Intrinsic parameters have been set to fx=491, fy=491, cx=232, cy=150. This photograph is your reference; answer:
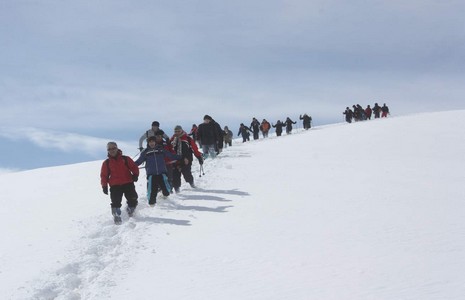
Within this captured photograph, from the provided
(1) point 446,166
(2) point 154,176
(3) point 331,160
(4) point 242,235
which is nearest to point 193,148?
(2) point 154,176

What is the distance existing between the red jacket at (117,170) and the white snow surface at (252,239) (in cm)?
73

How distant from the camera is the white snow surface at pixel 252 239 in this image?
541 centimetres

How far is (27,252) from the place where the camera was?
7.54 meters

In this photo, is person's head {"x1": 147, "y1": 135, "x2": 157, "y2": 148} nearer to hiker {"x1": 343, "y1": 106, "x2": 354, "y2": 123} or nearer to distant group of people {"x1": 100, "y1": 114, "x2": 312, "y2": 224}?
distant group of people {"x1": 100, "y1": 114, "x2": 312, "y2": 224}

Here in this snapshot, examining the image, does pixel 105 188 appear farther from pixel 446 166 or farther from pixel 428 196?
pixel 446 166

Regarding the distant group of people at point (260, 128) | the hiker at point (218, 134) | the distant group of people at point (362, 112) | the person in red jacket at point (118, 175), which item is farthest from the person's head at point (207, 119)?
the distant group of people at point (362, 112)

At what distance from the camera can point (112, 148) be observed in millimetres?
9203

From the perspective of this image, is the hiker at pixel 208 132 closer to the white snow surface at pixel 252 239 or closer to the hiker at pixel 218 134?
the hiker at pixel 218 134

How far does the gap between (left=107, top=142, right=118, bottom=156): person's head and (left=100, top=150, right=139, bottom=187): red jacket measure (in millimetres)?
74

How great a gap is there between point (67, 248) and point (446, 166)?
13.3 meters

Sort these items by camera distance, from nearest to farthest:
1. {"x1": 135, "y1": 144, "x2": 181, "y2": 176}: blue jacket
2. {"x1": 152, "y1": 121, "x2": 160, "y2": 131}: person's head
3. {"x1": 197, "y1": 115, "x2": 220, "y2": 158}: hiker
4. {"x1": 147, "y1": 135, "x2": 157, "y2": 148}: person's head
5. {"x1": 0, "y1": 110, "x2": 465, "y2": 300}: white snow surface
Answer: {"x1": 0, "y1": 110, "x2": 465, "y2": 300}: white snow surface < {"x1": 135, "y1": 144, "x2": 181, "y2": 176}: blue jacket < {"x1": 147, "y1": 135, "x2": 157, "y2": 148}: person's head < {"x1": 152, "y1": 121, "x2": 160, "y2": 131}: person's head < {"x1": 197, "y1": 115, "x2": 220, "y2": 158}: hiker

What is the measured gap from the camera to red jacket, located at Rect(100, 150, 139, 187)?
30.3 feet

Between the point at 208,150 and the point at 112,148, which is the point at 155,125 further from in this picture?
the point at 208,150

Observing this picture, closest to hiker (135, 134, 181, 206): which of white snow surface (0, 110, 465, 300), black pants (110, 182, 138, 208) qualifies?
white snow surface (0, 110, 465, 300)
